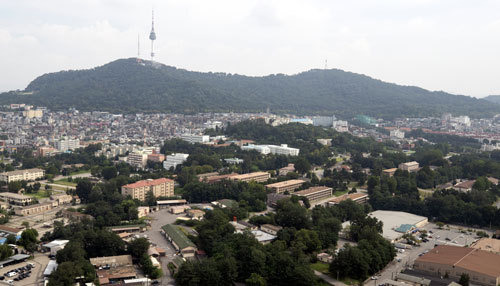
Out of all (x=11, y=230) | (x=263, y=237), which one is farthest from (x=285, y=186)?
(x=11, y=230)

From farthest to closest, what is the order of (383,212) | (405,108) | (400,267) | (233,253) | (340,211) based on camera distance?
(405,108), (383,212), (340,211), (400,267), (233,253)

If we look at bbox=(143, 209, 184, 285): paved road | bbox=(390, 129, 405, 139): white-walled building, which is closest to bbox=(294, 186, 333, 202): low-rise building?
bbox=(143, 209, 184, 285): paved road

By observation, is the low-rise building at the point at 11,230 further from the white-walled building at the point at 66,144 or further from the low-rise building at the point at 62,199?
the white-walled building at the point at 66,144

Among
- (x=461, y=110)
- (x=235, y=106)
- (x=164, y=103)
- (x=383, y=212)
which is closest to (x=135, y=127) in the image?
(x=164, y=103)

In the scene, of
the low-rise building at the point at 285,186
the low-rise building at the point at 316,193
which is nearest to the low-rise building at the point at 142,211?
the low-rise building at the point at 285,186

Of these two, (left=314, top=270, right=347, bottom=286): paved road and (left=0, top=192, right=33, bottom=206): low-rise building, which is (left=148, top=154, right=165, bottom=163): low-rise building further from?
(left=314, top=270, right=347, bottom=286): paved road

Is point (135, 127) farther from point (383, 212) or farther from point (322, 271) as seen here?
point (322, 271)

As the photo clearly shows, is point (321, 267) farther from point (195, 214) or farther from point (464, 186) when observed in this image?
point (464, 186)
